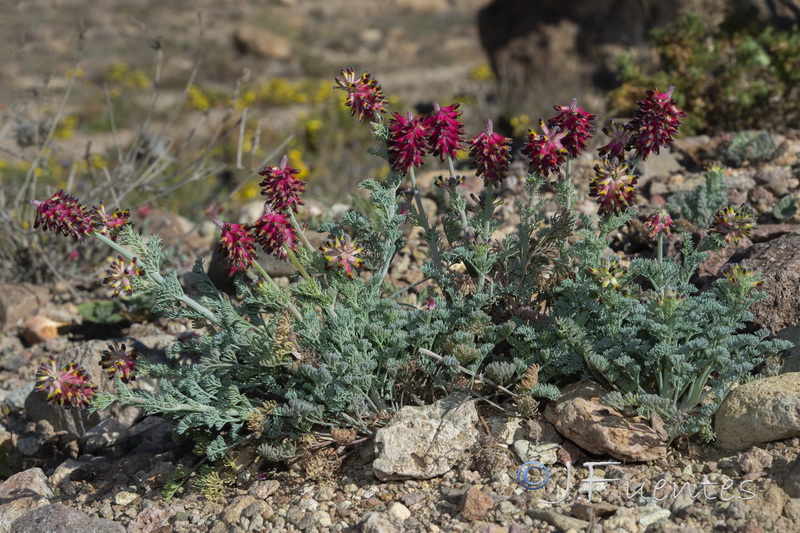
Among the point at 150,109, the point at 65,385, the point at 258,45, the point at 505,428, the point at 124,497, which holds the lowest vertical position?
the point at 124,497

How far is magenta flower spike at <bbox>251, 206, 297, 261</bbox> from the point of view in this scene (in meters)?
2.88

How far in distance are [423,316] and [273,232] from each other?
627 millimetres

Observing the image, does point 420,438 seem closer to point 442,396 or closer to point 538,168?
point 442,396

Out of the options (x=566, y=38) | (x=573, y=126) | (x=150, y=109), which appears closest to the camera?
(x=573, y=126)

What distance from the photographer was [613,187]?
288 centimetres

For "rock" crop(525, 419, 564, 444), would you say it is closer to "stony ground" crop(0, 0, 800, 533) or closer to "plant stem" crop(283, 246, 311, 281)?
"stony ground" crop(0, 0, 800, 533)

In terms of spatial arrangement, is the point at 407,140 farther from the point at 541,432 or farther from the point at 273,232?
the point at 541,432

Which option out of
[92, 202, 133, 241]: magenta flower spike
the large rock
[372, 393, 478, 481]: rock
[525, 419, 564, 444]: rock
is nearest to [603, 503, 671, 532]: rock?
[525, 419, 564, 444]: rock

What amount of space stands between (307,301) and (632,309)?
47.9 inches

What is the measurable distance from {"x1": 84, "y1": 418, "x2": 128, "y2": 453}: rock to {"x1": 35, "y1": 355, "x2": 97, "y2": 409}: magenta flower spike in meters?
0.80

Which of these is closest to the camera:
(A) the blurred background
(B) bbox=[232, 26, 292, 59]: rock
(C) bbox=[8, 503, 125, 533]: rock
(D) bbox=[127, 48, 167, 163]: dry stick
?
(C) bbox=[8, 503, 125, 533]: rock

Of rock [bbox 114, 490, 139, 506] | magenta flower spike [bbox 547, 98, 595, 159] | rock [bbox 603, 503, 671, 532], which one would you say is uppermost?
magenta flower spike [bbox 547, 98, 595, 159]

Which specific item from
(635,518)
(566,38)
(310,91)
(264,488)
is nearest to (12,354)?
(264,488)

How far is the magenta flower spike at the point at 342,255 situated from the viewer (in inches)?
117
